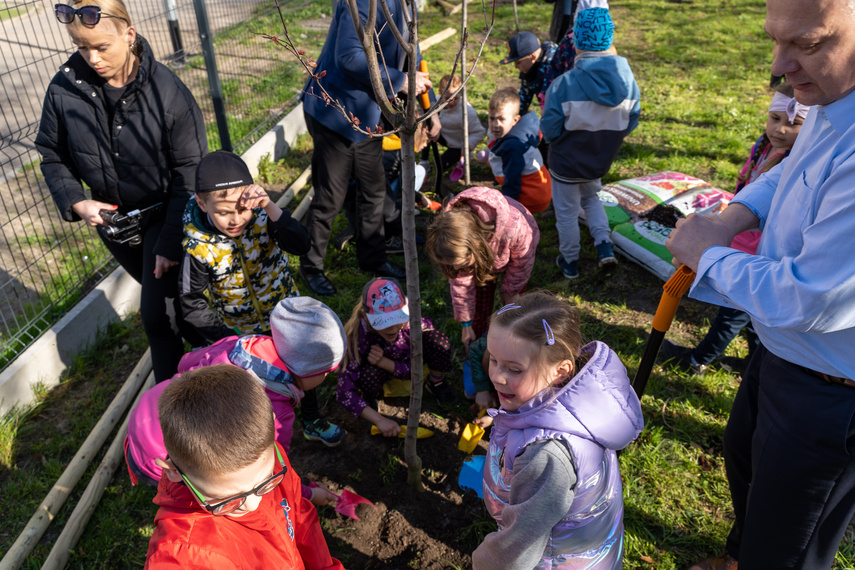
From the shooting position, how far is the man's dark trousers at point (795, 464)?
5.16 ft

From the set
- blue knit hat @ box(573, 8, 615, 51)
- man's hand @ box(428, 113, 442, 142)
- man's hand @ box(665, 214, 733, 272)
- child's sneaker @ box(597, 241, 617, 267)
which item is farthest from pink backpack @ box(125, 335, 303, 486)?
man's hand @ box(428, 113, 442, 142)

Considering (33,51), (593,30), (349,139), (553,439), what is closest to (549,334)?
(553,439)

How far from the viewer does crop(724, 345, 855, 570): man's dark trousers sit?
1574 mm

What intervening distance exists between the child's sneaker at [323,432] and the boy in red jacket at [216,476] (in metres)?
1.25

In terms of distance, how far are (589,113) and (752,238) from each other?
4.34 feet

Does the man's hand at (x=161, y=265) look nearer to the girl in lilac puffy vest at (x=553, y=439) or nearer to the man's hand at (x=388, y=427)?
the man's hand at (x=388, y=427)

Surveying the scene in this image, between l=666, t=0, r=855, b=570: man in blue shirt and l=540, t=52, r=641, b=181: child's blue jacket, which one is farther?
l=540, t=52, r=641, b=181: child's blue jacket

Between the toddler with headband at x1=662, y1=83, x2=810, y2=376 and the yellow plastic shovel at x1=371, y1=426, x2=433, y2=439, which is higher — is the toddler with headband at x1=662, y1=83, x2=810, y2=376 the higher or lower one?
the higher one

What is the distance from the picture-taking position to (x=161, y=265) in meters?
2.87

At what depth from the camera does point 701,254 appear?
159cm

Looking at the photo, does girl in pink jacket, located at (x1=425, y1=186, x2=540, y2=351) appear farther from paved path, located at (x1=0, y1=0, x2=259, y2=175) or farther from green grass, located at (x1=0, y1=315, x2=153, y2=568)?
paved path, located at (x1=0, y1=0, x2=259, y2=175)

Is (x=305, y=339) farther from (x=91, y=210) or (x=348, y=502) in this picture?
(x=91, y=210)

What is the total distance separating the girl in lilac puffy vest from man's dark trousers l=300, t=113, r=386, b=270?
2.32 metres

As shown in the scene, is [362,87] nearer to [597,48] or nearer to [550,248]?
[597,48]
